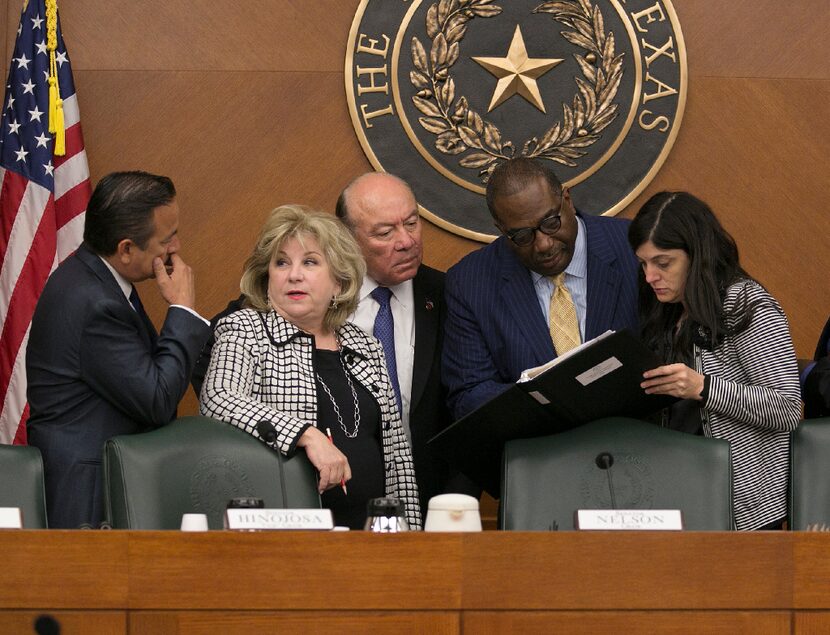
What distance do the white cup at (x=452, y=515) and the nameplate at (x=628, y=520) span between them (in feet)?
0.78

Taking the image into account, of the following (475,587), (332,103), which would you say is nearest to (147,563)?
(475,587)

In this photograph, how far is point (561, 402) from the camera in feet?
9.76

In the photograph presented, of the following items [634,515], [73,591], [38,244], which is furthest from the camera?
[38,244]

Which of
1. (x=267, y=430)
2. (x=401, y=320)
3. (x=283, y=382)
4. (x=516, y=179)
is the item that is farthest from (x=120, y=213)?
(x=516, y=179)

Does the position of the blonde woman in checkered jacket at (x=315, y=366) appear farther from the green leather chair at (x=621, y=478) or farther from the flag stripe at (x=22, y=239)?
the flag stripe at (x=22, y=239)

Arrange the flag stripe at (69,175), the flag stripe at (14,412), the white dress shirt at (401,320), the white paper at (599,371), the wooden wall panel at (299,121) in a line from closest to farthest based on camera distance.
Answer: the white paper at (599,371) < the white dress shirt at (401,320) < the flag stripe at (14,412) < the flag stripe at (69,175) < the wooden wall panel at (299,121)

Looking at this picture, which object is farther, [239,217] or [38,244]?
[239,217]

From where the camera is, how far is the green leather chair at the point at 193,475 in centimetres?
273

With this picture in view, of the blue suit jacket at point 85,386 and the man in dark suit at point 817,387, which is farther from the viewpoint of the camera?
the man in dark suit at point 817,387

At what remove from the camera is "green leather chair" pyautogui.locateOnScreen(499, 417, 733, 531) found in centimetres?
296

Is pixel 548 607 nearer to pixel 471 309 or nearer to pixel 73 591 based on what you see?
pixel 73 591

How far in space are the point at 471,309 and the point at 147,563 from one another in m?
1.71

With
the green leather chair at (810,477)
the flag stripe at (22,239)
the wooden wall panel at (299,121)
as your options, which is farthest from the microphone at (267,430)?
the wooden wall panel at (299,121)

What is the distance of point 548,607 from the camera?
6.68 ft
